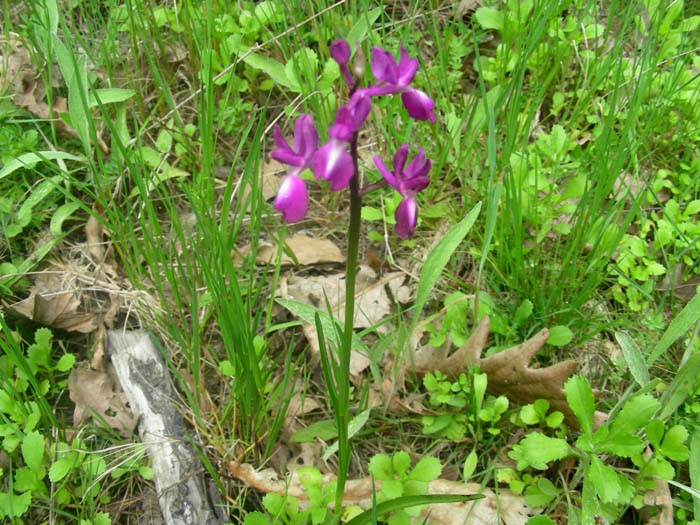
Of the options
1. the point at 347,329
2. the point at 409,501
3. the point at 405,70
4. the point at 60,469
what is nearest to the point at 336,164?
the point at 405,70

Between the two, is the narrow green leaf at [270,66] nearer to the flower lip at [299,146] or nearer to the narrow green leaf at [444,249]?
the narrow green leaf at [444,249]

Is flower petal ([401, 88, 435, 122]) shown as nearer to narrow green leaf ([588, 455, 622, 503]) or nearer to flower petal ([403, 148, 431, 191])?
flower petal ([403, 148, 431, 191])

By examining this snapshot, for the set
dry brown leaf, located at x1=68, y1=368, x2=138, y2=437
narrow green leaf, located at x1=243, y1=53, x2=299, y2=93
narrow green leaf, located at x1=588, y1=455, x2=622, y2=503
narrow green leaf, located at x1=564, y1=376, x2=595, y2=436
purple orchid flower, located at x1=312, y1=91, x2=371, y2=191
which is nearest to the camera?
purple orchid flower, located at x1=312, y1=91, x2=371, y2=191

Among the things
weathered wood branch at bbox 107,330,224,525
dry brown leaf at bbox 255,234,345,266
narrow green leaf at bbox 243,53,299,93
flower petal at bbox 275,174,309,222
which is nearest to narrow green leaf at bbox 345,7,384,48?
narrow green leaf at bbox 243,53,299,93

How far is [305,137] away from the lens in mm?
1309

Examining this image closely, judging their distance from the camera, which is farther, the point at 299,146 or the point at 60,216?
the point at 60,216

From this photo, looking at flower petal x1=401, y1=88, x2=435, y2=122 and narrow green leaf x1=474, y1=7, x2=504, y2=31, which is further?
narrow green leaf x1=474, y1=7, x2=504, y2=31

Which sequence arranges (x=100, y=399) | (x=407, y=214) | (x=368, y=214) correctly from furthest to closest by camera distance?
(x=368, y=214)
(x=100, y=399)
(x=407, y=214)

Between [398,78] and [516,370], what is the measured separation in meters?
0.99

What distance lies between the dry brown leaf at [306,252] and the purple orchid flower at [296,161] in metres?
1.02

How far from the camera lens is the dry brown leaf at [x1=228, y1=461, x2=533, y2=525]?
5.80 feet

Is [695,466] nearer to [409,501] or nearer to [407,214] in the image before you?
[409,501]

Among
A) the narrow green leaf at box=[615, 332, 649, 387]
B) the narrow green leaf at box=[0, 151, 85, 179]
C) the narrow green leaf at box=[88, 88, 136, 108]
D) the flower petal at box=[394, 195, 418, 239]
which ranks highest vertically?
the flower petal at box=[394, 195, 418, 239]

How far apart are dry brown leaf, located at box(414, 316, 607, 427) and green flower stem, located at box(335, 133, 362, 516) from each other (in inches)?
21.3
